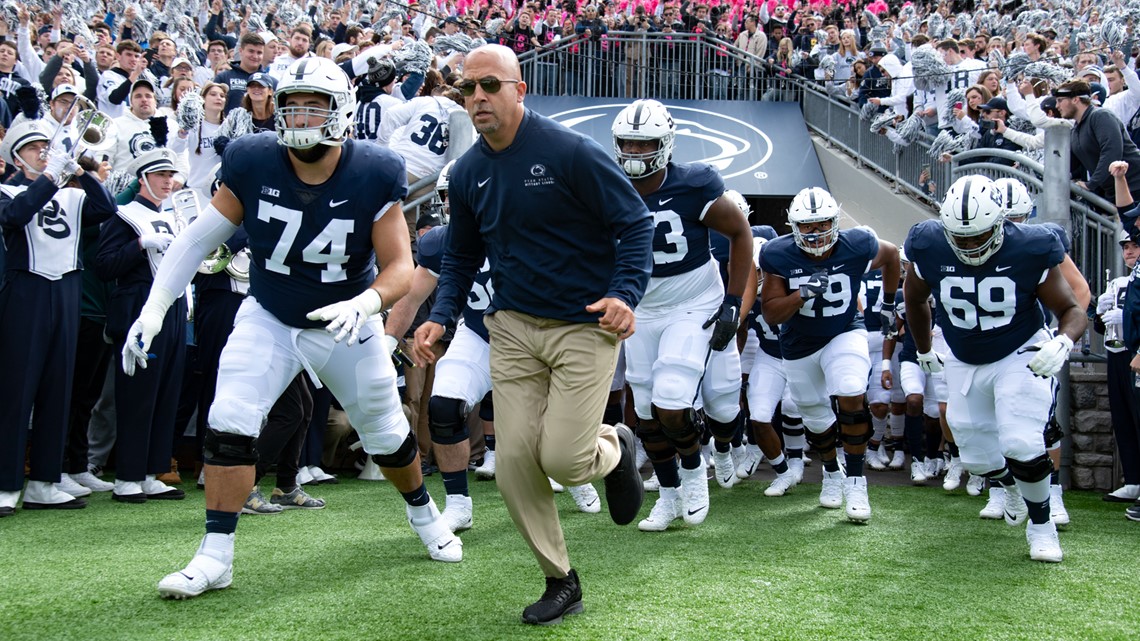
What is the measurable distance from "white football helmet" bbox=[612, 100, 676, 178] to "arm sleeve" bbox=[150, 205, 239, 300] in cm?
223

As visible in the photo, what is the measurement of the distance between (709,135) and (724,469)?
1006cm

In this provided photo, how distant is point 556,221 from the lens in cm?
408

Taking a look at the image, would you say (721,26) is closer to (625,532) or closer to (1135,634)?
(625,532)

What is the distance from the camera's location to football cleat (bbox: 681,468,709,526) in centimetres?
618

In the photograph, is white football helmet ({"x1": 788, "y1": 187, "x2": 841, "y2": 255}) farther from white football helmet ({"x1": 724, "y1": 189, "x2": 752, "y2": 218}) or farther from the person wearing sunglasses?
the person wearing sunglasses

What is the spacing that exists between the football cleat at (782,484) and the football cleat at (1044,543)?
2227 millimetres

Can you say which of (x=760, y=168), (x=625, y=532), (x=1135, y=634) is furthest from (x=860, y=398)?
(x=760, y=168)

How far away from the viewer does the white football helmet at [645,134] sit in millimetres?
5953

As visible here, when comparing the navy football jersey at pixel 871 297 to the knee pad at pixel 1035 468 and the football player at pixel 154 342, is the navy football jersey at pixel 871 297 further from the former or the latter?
→ the football player at pixel 154 342

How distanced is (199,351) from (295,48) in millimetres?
4223

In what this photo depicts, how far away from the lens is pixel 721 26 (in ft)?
62.6

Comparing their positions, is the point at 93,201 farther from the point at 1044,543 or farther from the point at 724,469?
the point at 1044,543

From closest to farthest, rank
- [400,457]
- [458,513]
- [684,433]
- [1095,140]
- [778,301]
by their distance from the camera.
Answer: [400,457] < [458,513] < [684,433] < [778,301] < [1095,140]

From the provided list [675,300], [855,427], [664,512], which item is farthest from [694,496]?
[855,427]
